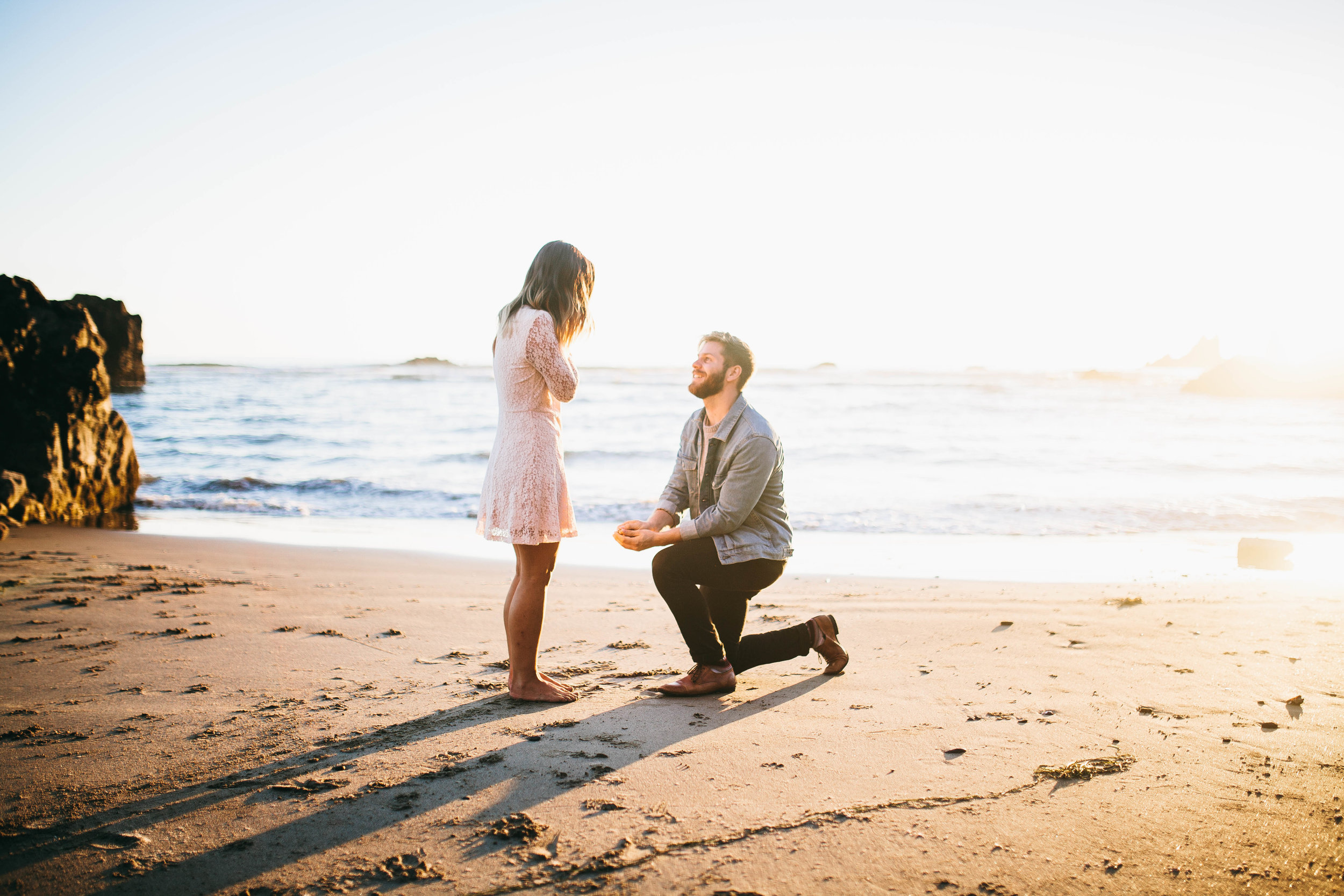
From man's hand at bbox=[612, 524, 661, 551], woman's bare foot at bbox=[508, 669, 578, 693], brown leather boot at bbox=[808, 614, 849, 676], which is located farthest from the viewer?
brown leather boot at bbox=[808, 614, 849, 676]

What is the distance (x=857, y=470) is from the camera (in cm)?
1573

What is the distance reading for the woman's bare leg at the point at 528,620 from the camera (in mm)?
3346

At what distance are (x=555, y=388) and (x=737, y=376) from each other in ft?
2.76

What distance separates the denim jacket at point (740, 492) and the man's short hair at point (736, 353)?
0.12 meters

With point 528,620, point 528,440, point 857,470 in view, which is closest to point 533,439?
point 528,440

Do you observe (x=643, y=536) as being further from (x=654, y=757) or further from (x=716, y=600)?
(x=654, y=757)

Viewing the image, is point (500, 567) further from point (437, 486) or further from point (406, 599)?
point (437, 486)

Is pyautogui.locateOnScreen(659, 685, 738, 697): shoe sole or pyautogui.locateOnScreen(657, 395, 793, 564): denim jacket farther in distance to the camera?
pyautogui.locateOnScreen(659, 685, 738, 697): shoe sole

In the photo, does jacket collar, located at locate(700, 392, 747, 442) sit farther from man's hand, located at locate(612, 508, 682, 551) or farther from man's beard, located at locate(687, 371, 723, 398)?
man's hand, located at locate(612, 508, 682, 551)

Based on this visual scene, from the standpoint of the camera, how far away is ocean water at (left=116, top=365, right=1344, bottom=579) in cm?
890

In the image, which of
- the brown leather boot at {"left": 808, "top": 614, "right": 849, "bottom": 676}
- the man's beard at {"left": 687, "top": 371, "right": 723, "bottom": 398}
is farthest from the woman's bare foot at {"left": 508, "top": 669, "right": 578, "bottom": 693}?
the man's beard at {"left": 687, "top": 371, "right": 723, "bottom": 398}

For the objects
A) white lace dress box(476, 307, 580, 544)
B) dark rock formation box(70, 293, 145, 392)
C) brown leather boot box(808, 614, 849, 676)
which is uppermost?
dark rock formation box(70, 293, 145, 392)

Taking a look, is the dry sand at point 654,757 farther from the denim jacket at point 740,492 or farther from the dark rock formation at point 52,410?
the dark rock formation at point 52,410

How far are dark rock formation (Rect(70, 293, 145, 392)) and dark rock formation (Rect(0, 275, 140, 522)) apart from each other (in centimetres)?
3270
